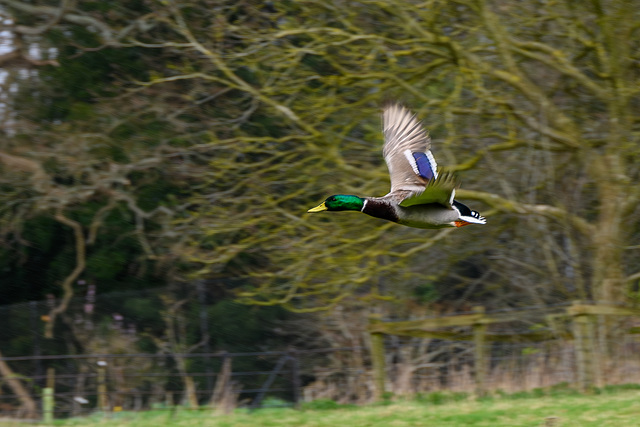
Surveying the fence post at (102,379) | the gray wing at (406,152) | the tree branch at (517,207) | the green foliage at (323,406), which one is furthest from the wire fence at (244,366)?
the gray wing at (406,152)

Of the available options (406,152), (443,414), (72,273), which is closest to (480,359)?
(443,414)

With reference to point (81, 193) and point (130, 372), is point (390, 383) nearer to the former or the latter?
point (130, 372)

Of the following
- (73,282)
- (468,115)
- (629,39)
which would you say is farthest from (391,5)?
(73,282)

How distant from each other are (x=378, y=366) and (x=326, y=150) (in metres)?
2.42

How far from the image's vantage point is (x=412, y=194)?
5.51m

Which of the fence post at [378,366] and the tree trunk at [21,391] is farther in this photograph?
the tree trunk at [21,391]

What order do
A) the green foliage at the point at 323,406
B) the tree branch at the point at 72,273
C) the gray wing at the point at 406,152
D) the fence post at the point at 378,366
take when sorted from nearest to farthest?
the gray wing at the point at 406,152 → the green foliage at the point at 323,406 → the fence post at the point at 378,366 → the tree branch at the point at 72,273

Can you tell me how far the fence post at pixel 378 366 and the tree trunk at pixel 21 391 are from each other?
3.71 metres

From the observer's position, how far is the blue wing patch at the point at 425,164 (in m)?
6.08

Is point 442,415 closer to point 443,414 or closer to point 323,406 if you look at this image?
point 443,414

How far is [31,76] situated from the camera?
1462 cm

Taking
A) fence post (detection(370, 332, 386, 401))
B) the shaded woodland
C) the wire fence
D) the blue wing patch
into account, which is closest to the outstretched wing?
the blue wing patch

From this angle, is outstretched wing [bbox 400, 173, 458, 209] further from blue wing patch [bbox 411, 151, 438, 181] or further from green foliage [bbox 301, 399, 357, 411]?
green foliage [bbox 301, 399, 357, 411]

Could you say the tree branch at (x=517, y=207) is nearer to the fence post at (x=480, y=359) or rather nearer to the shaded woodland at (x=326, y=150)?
the shaded woodland at (x=326, y=150)
